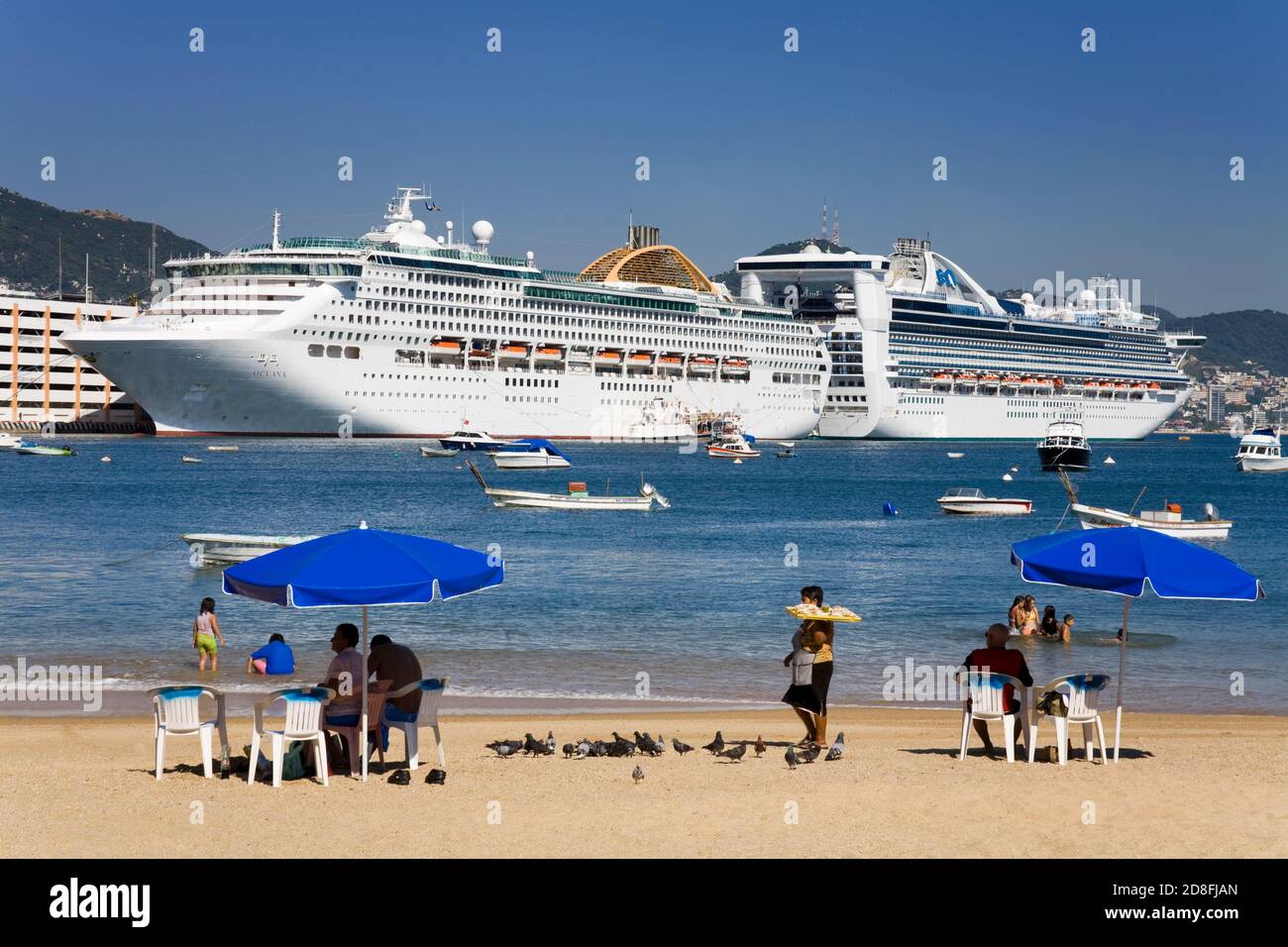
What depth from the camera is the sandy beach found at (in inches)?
360

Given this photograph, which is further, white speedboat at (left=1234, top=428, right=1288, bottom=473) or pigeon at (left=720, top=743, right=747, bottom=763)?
white speedboat at (left=1234, top=428, right=1288, bottom=473)

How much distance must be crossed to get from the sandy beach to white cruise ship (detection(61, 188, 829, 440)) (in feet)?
233

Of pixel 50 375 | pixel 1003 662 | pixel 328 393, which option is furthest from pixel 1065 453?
pixel 1003 662

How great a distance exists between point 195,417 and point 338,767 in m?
76.7

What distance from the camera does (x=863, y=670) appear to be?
18.5 metres

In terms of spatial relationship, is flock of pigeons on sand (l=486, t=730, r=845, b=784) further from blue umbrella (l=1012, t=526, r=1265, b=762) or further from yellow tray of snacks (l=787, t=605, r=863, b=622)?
blue umbrella (l=1012, t=526, r=1265, b=762)

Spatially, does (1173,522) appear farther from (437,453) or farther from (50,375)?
(50,375)

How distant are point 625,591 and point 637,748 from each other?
14683mm

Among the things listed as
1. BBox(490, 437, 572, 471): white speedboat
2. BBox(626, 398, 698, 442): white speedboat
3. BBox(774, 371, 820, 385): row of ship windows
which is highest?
BBox(774, 371, 820, 385): row of ship windows

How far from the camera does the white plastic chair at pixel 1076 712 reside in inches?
467

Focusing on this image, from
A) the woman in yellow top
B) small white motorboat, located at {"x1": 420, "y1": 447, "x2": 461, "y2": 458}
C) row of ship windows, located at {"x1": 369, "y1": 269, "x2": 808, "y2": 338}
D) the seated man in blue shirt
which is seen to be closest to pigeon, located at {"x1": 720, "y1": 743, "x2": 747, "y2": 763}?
the woman in yellow top

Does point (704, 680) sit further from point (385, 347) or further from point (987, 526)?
point (385, 347)

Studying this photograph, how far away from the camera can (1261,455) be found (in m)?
90.8
